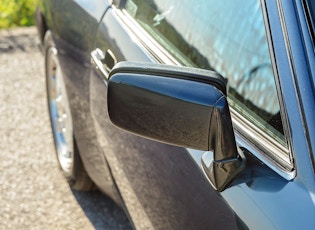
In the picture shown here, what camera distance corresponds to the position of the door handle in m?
2.61

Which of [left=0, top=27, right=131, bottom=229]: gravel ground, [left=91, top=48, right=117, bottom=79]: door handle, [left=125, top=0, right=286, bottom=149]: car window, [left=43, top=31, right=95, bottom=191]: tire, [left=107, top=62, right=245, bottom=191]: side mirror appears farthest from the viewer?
[left=0, top=27, right=131, bottom=229]: gravel ground

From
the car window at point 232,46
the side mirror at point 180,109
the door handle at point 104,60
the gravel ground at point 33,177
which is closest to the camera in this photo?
the side mirror at point 180,109

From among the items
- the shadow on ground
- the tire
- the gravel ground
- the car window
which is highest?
the car window

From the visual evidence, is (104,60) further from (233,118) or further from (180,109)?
(180,109)

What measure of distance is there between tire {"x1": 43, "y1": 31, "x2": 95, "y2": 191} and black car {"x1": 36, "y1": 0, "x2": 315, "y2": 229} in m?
0.81

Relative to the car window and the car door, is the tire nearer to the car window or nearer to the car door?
the car door

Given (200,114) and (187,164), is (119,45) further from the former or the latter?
(200,114)

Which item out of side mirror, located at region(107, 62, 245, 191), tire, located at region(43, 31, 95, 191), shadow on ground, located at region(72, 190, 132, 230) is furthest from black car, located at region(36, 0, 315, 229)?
shadow on ground, located at region(72, 190, 132, 230)

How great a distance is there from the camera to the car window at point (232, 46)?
1.90 m

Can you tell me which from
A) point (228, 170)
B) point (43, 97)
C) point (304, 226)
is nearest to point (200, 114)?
point (228, 170)

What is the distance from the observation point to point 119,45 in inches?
101

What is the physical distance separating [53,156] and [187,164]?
243 cm

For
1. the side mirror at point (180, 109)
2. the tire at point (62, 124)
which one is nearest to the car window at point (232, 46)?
the side mirror at point (180, 109)

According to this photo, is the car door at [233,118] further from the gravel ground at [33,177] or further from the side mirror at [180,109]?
the gravel ground at [33,177]
